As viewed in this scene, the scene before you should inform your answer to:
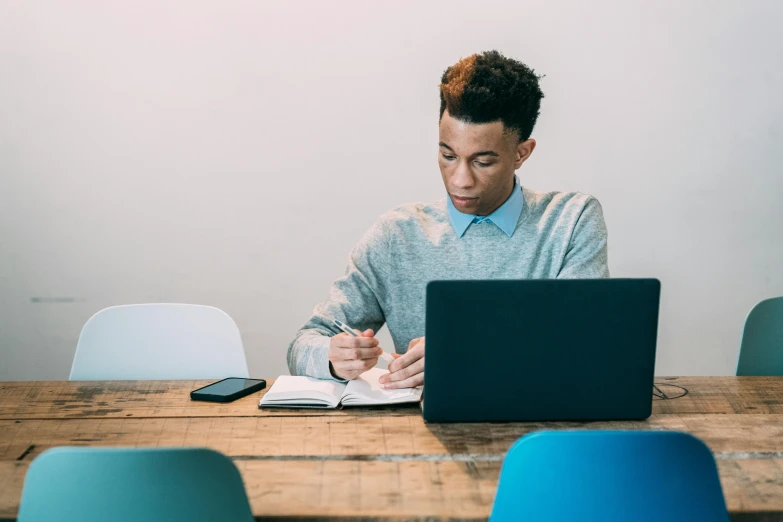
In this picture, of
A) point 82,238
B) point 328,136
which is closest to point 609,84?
point 328,136

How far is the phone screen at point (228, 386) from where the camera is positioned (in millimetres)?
1645

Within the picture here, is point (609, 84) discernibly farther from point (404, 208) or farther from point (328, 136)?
point (404, 208)

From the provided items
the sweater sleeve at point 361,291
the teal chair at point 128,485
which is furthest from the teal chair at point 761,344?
the teal chair at point 128,485

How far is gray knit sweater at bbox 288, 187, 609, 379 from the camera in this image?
1.99 meters

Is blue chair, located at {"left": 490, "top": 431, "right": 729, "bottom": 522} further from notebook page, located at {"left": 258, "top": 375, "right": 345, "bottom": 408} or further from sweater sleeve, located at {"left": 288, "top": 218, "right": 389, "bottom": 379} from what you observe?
sweater sleeve, located at {"left": 288, "top": 218, "right": 389, "bottom": 379}

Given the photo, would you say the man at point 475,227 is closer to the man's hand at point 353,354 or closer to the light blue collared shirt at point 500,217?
the light blue collared shirt at point 500,217

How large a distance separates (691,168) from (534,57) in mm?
746

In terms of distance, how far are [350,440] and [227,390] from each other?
0.40 meters

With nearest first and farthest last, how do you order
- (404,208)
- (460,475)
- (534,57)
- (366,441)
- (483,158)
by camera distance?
(460,475)
(366,441)
(483,158)
(404,208)
(534,57)

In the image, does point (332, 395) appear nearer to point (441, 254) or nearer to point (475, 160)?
point (441, 254)

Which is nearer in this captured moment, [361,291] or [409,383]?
[409,383]

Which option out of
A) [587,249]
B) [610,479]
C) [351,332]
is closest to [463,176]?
[587,249]

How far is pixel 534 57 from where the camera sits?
3.07 metres

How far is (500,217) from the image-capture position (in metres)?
2.01
